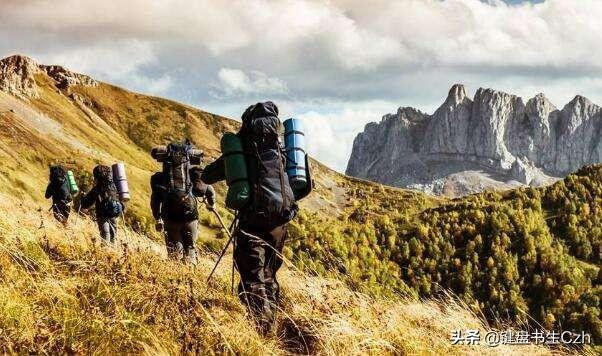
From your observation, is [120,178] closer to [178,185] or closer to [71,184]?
[178,185]

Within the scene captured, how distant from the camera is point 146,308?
5.53 metres

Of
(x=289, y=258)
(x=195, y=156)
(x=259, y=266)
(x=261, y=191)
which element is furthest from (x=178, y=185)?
(x=259, y=266)

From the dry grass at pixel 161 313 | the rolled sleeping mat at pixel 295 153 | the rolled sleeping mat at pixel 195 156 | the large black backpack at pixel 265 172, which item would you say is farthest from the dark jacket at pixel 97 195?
the large black backpack at pixel 265 172

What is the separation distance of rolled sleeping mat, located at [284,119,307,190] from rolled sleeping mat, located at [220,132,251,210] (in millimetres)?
687

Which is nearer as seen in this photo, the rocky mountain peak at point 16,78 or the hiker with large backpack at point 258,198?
the hiker with large backpack at point 258,198

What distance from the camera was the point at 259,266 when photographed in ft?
21.7

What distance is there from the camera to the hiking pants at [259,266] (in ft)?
20.7

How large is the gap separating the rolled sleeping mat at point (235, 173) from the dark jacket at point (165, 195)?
5.13 metres

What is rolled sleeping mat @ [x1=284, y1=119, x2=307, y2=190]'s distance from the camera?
23.4ft

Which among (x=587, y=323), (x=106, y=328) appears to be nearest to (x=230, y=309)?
(x=106, y=328)

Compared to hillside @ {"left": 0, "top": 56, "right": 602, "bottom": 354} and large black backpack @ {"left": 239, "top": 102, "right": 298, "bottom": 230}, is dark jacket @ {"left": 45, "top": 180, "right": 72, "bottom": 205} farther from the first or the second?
large black backpack @ {"left": 239, "top": 102, "right": 298, "bottom": 230}

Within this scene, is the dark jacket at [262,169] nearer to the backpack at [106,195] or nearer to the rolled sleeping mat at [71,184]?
the backpack at [106,195]

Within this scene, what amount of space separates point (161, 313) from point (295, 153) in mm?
2733

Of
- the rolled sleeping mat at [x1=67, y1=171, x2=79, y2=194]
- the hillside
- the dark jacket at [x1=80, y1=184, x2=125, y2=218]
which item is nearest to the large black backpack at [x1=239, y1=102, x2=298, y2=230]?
the hillside
